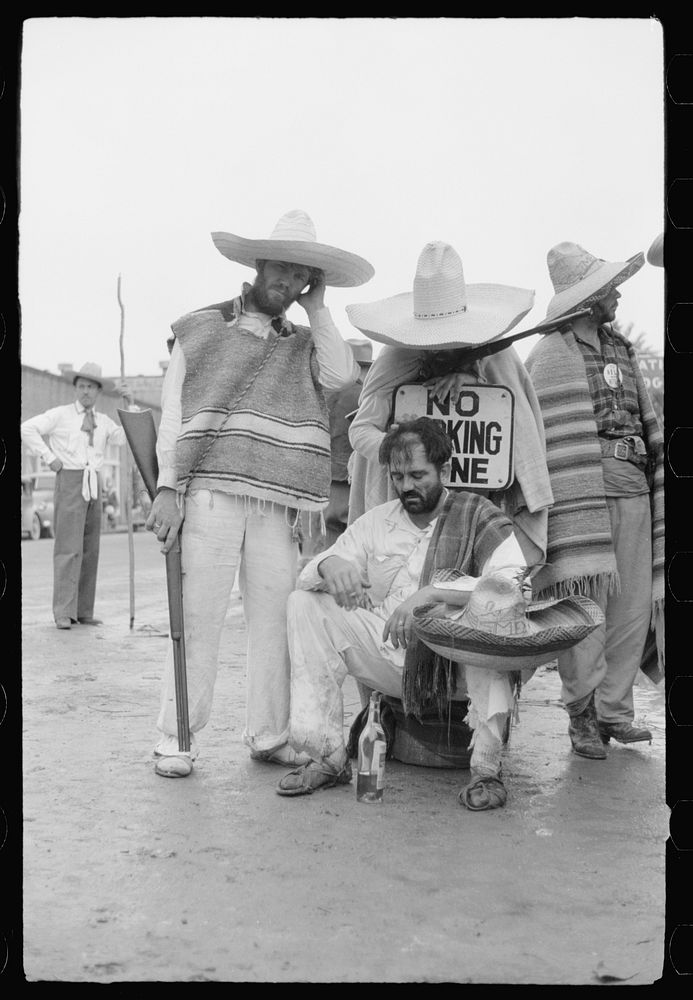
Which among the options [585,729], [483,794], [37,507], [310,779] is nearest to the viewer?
[483,794]

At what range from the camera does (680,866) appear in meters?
2.39

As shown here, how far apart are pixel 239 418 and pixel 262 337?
360mm

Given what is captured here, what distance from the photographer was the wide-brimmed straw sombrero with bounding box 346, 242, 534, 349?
15.3 ft

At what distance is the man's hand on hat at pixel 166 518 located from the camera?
453 centimetres

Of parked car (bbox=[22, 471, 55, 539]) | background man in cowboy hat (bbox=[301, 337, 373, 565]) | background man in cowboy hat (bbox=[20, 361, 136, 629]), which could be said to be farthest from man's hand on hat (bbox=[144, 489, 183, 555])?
parked car (bbox=[22, 471, 55, 539])

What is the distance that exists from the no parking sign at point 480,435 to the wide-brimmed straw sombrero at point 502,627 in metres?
0.88

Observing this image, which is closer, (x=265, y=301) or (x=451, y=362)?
(x=265, y=301)

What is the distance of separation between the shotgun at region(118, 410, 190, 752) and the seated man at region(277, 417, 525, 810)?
18.5 inches

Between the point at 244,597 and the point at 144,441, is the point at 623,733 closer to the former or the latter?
the point at 244,597

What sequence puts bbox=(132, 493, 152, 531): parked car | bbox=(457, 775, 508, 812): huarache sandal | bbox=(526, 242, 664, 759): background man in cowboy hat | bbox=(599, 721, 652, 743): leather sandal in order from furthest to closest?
1. bbox=(132, 493, 152, 531): parked car
2. bbox=(599, 721, 652, 743): leather sandal
3. bbox=(526, 242, 664, 759): background man in cowboy hat
4. bbox=(457, 775, 508, 812): huarache sandal

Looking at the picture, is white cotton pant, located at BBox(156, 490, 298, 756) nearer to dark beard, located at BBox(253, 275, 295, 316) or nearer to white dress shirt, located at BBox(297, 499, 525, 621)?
white dress shirt, located at BBox(297, 499, 525, 621)

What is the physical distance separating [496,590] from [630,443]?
1494 millimetres

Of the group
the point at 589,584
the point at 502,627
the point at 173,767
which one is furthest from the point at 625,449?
the point at 173,767

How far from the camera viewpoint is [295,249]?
4.50m
